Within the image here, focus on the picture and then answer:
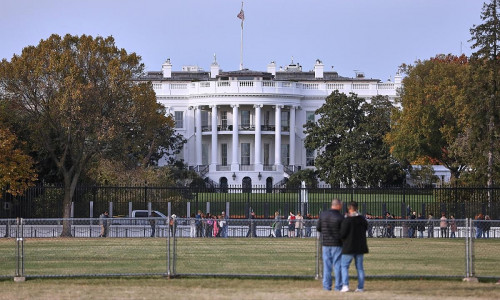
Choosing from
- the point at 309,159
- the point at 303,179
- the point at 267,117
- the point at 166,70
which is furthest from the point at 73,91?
the point at 166,70

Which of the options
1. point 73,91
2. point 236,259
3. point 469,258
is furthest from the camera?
point 73,91

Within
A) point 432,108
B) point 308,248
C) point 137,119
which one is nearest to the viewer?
point 308,248

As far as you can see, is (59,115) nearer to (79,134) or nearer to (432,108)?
(79,134)

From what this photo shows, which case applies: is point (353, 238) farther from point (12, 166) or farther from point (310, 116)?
point (310, 116)

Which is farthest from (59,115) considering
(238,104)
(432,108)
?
(238,104)

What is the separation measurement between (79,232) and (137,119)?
11.9m

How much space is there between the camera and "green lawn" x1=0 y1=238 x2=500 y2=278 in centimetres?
2773

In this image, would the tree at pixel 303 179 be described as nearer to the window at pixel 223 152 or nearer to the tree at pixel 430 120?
the tree at pixel 430 120

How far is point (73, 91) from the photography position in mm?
50031

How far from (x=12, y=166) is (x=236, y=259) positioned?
940 inches

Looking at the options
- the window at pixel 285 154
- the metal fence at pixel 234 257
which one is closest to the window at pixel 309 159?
the window at pixel 285 154

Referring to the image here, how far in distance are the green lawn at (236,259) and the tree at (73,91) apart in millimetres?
18439

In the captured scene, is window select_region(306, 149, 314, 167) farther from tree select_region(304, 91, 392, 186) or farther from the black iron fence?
the black iron fence

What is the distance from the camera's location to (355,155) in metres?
85.6
